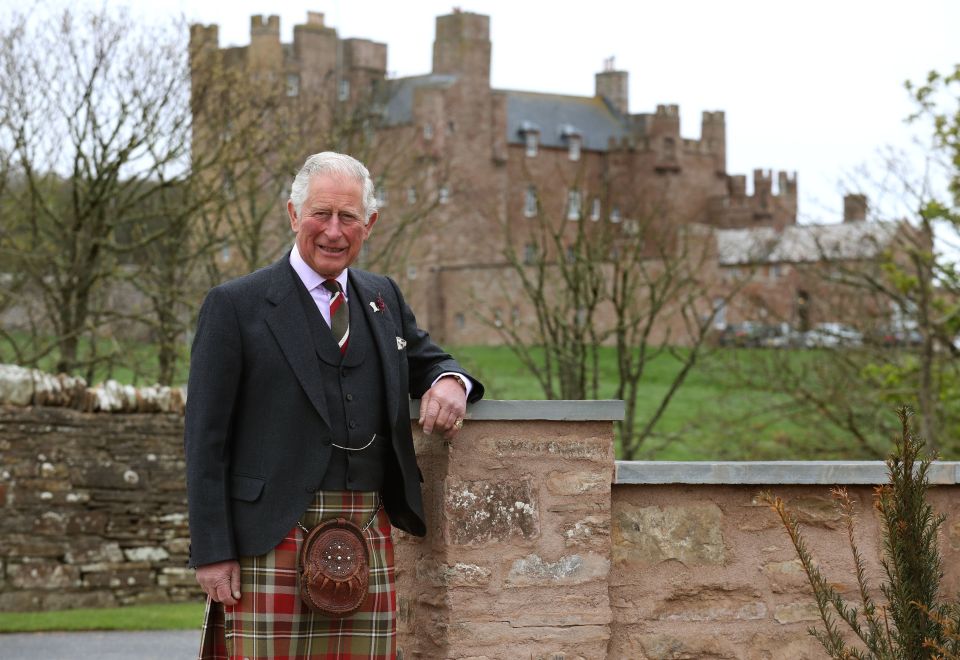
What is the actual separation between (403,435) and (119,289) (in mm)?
15999

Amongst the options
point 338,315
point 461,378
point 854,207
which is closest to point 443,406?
point 461,378

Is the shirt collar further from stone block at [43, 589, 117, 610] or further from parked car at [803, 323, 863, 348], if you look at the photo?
parked car at [803, 323, 863, 348]

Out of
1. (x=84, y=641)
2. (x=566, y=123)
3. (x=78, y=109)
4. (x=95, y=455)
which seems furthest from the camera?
(x=566, y=123)

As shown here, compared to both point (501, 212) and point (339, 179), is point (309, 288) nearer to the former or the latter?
point (339, 179)

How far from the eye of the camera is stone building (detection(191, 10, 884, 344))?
2496 inches

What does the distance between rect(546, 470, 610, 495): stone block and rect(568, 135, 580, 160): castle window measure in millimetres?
74038

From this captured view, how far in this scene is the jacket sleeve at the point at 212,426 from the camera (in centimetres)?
384

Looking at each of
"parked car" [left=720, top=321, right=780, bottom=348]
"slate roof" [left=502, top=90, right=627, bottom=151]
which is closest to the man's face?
"parked car" [left=720, top=321, right=780, bottom=348]

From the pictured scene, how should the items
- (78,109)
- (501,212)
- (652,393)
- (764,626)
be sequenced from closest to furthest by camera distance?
(764,626), (78,109), (652,393), (501,212)

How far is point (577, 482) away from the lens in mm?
4637

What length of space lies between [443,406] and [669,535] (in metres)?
1.00

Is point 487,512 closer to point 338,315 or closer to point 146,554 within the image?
point 338,315

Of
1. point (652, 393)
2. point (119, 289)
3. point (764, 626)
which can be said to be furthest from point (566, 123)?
point (764, 626)

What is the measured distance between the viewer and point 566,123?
80625 mm
